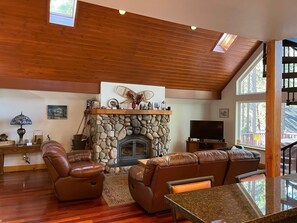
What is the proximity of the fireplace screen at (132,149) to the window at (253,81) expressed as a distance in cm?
356

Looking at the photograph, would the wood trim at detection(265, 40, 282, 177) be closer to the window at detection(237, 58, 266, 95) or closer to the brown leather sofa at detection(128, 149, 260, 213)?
the brown leather sofa at detection(128, 149, 260, 213)

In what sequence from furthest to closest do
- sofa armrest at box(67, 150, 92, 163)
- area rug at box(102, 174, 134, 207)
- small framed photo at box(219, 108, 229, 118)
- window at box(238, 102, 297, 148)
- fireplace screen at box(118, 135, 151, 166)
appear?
1. small framed photo at box(219, 108, 229, 118)
2. fireplace screen at box(118, 135, 151, 166)
3. window at box(238, 102, 297, 148)
4. sofa armrest at box(67, 150, 92, 163)
5. area rug at box(102, 174, 134, 207)

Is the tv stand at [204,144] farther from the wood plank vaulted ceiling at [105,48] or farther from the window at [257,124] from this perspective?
the wood plank vaulted ceiling at [105,48]

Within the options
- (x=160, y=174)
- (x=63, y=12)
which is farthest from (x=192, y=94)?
(x=160, y=174)

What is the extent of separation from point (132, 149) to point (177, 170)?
3.56 metres

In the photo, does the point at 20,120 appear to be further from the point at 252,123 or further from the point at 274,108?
the point at 252,123

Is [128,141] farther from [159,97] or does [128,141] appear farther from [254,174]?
[254,174]

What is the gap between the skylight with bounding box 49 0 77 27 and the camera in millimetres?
4445

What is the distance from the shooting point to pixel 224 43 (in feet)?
21.2

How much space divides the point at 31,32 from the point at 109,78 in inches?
87.6

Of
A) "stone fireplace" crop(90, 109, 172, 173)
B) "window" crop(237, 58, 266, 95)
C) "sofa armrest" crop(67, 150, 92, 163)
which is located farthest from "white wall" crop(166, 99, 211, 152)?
"sofa armrest" crop(67, 150, 92, 163)

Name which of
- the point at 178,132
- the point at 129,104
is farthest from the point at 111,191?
the point at 178,132

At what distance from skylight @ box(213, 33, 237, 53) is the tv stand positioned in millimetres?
2835

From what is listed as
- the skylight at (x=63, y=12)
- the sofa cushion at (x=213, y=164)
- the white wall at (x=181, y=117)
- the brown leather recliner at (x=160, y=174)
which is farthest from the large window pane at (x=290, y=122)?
the skylight at (x=63, y=12)
